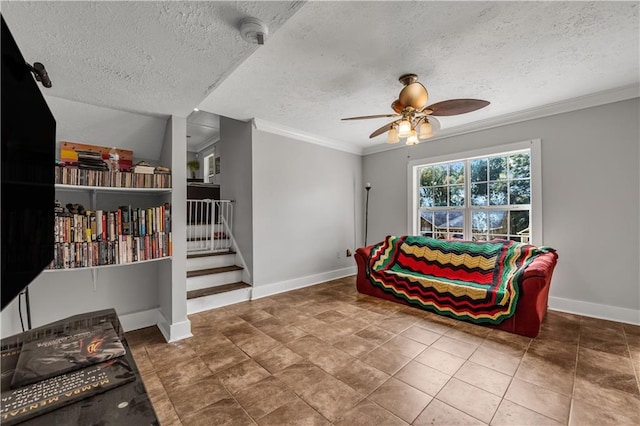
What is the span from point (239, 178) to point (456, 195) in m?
3.28

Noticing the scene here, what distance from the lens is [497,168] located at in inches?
152

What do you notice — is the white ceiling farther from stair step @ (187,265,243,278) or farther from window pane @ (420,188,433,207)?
stair step @ (187,265,243,278)

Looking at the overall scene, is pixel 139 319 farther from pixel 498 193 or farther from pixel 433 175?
pixel 498 193

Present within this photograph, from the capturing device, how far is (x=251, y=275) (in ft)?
12.2

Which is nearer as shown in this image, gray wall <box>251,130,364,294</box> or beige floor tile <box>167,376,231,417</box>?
beige floor tile <box>167,376,231,417</box>

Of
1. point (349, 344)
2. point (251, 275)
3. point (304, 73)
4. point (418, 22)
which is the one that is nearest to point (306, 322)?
→ point (349, 344)

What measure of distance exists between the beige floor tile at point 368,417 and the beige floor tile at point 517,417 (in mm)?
543

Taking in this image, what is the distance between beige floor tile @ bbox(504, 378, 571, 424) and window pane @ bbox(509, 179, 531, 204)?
254 centimetres

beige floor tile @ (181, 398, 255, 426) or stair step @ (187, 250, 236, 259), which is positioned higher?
stair step @ (187, 250, 236, 259)

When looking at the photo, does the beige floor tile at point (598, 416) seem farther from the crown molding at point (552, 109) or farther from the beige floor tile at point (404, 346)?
the crown molding at point (552, 109)

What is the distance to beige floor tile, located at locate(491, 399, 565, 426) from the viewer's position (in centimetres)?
152

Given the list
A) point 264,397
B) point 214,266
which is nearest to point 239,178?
point 214,266

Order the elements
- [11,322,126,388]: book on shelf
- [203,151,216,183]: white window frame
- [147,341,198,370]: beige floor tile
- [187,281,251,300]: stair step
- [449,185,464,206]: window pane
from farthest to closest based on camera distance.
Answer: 1. [203,151,216,183]: white window frame
2. [449,185,464,206]: window pane
3. [187,281,251,300]: stair step
4. [147,341,198,370]: beige floor tile
5. [11,322,126,388]: book on shelf

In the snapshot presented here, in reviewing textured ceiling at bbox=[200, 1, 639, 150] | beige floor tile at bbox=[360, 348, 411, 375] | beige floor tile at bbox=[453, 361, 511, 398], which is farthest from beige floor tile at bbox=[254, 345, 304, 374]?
textured ceiling at bbox=[200, 1, 639, 150]
